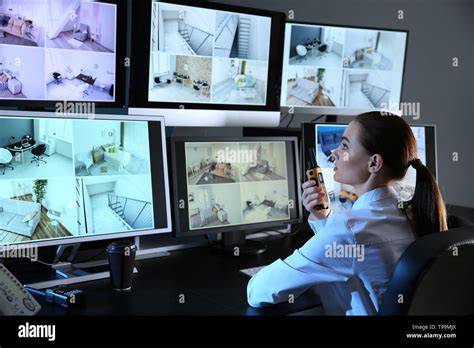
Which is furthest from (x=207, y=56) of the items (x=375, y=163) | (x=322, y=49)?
(x=375, y=163)

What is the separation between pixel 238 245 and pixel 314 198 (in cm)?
31

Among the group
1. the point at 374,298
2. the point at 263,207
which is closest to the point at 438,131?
the point at 263,207

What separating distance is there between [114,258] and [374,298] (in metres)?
0.62

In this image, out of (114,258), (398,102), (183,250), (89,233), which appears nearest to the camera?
(114,258)

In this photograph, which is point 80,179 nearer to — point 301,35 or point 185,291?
point 185,291

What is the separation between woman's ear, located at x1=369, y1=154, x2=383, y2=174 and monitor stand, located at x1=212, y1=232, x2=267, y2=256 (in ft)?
1.77

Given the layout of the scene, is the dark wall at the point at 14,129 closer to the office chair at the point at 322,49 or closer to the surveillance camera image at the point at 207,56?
the surveillance camera image at the point at 207,56

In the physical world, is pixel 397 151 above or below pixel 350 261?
above

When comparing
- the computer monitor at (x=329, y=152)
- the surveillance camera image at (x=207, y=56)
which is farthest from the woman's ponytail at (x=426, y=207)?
the surveillance camera image at (x=207, y=56)

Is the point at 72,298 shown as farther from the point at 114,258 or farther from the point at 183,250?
the point at 183,250

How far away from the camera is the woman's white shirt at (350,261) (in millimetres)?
1286

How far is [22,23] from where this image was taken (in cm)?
161

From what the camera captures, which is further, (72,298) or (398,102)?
(398,102)

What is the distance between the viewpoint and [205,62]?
1978mm
